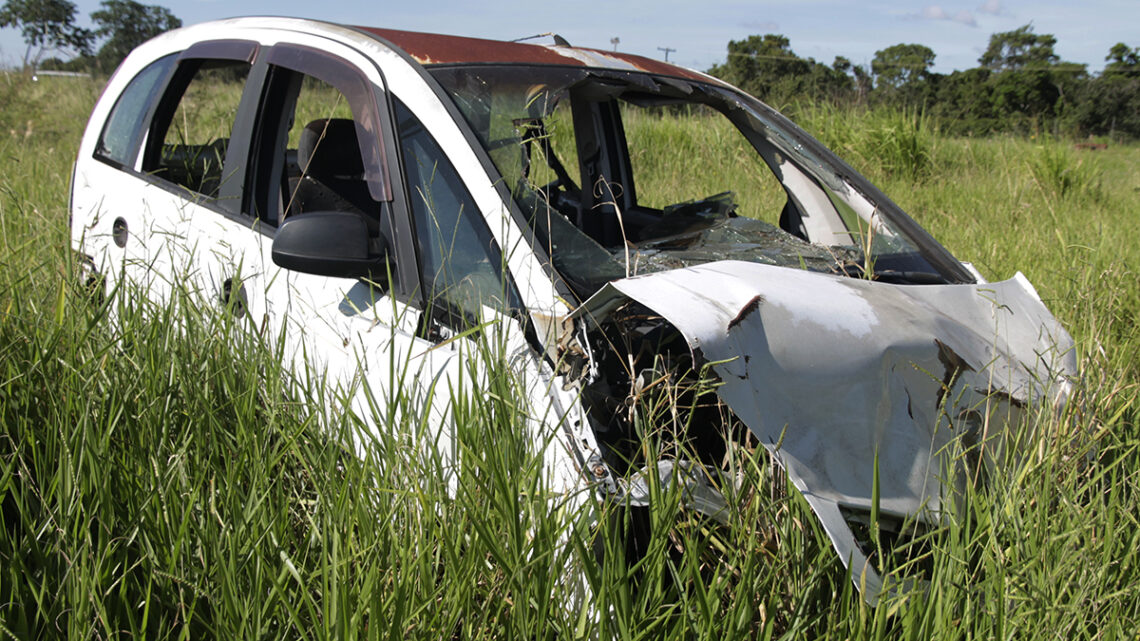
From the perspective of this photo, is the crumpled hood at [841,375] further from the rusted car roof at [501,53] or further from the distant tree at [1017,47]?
the distant tree at [1017,47]

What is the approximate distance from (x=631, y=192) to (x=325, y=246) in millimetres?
2057

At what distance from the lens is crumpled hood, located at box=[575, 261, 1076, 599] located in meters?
1.66

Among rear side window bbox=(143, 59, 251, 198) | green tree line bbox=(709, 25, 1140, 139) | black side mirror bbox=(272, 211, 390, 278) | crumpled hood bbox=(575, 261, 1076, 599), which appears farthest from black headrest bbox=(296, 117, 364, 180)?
green tree line bbox=(709, 25, 1140, 139)

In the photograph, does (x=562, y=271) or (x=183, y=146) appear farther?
(x=183, y=146)

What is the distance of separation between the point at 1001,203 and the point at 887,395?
6.36 m

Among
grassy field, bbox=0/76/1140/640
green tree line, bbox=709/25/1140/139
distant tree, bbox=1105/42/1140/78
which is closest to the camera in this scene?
grassy field, bbox=0/76/1140/640

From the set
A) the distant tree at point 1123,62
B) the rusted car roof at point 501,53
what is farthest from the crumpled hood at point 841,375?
the distant tree at point 1123,62

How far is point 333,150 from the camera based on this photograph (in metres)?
3.30

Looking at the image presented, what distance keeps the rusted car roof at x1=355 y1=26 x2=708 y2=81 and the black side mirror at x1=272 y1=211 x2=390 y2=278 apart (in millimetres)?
596

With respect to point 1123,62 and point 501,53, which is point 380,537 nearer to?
point 501,53

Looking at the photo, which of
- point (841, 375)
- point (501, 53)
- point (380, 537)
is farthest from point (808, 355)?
point (501, 53)

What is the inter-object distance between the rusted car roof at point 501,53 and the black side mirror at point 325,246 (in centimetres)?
60

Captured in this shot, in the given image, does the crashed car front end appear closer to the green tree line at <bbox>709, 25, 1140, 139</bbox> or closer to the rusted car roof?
the rusted car roof

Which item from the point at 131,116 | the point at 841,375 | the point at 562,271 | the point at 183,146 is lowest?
the point at 841,375
